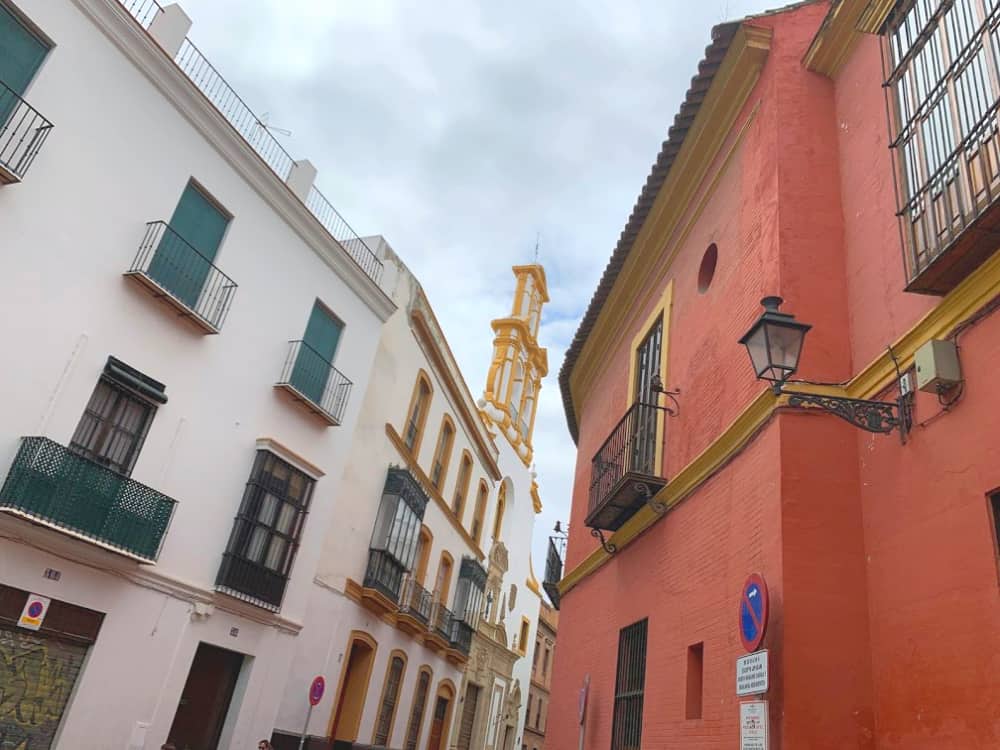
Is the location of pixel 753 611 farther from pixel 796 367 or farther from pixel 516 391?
pixel 516 391

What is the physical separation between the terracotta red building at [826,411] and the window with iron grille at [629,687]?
0.14ft

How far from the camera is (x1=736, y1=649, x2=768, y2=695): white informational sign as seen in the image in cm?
524

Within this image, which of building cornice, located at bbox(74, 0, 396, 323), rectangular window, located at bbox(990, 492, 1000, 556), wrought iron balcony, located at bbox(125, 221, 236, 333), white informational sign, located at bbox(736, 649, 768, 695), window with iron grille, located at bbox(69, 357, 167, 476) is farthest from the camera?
wrought iron balcony, located at bbox(125, 221, 236, 333)

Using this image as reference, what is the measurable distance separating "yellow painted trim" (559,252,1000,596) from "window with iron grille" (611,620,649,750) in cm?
127

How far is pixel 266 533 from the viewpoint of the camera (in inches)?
525

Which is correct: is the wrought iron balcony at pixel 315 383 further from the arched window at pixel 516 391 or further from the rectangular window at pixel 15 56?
the arched window at pixel 516 391

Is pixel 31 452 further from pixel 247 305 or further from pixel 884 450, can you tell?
pixel 884 450

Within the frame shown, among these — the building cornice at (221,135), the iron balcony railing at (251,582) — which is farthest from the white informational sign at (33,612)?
the building cornice at (221,135)

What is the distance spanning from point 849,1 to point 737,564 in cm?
499

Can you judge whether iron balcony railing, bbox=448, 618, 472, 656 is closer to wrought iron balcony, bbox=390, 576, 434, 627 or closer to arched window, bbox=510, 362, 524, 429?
A: wrought iron balcony, bbox=390, 576, 434, 627

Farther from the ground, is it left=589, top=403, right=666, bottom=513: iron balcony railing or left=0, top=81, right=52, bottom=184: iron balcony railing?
left=0, top=81, right=52, bottom=184: iron balcony railing

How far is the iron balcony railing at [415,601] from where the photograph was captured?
18891 millimetres

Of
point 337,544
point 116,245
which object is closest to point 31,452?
point 116,245

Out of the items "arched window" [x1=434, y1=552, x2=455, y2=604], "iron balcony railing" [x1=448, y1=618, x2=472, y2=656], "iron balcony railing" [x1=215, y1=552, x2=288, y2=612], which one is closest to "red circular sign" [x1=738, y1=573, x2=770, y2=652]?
"iron balcony railing" [x1=215, y1=552, x2=288, y2=612]
